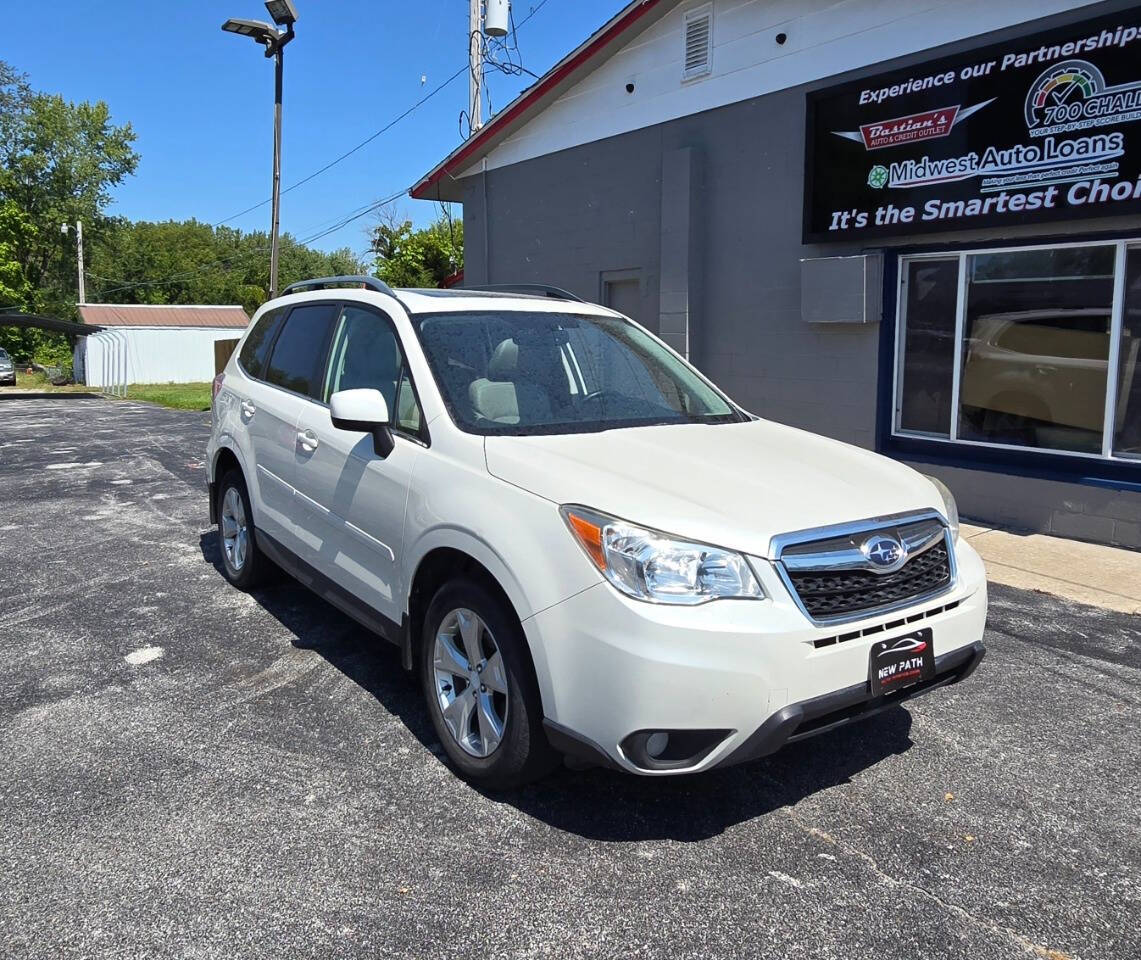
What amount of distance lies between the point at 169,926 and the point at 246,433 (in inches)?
128

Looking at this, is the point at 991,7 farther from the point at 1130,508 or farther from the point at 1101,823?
the point at 1101,823

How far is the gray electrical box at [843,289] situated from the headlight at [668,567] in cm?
638

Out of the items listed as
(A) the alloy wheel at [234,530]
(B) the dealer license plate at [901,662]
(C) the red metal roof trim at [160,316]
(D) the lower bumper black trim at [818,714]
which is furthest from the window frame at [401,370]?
(C) the red metal roof trim at [160,316]

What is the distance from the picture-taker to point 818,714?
9.58 ft

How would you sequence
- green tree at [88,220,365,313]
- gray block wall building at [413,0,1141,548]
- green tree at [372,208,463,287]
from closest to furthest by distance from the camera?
gray block wall building at [413,0,1141,548]
green tree at [372,208,463,287]
green tree at [88,220,365,313]

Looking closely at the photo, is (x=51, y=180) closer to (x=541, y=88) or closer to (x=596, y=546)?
→ (x=541, y=88)

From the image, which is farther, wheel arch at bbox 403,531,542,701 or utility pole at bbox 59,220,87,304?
utility pole at bbox 59,220,87,304

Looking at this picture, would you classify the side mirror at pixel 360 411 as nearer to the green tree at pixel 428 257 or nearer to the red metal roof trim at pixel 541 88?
the red metal roof trim at pixel 541 88

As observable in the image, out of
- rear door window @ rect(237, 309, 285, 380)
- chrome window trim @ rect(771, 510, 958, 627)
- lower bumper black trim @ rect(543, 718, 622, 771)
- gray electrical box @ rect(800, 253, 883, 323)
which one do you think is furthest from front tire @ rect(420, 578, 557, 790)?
gray electrical box @ rect(800, 253, 883, 323)

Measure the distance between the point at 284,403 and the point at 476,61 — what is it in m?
14.9

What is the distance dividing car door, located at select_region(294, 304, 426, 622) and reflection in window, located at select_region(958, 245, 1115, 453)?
578cm

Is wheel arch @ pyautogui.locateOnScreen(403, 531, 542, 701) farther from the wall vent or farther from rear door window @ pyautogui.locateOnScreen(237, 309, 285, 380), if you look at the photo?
the wall vent

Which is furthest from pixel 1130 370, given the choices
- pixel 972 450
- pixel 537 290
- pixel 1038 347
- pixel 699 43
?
pixel 699 43

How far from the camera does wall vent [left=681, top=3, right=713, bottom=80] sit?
10133 mm
